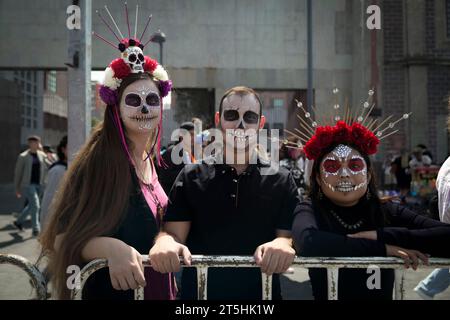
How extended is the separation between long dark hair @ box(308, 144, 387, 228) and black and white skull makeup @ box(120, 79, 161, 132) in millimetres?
862

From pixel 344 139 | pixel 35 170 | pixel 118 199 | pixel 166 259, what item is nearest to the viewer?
pixel 166 259

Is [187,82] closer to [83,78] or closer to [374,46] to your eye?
[374,46]

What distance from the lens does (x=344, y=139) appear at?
2.14m

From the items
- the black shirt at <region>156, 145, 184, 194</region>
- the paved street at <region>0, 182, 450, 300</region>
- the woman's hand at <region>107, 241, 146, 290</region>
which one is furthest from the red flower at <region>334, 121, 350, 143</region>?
the paved street at <region>0, 182, 450, 300</region>

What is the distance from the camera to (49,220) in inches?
77.8

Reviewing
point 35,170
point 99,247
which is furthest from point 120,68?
point 35,170

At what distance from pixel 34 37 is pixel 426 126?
1331 cm

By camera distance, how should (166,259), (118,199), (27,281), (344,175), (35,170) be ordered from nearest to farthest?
1. (166,259)
2. (118,199)
3. (344,175)
4. (27,281)
5. (35,170)

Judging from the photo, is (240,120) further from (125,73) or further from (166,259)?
(166,259)

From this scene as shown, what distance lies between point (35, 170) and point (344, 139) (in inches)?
302

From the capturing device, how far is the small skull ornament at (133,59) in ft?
7.34

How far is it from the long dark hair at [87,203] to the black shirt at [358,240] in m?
0.82
